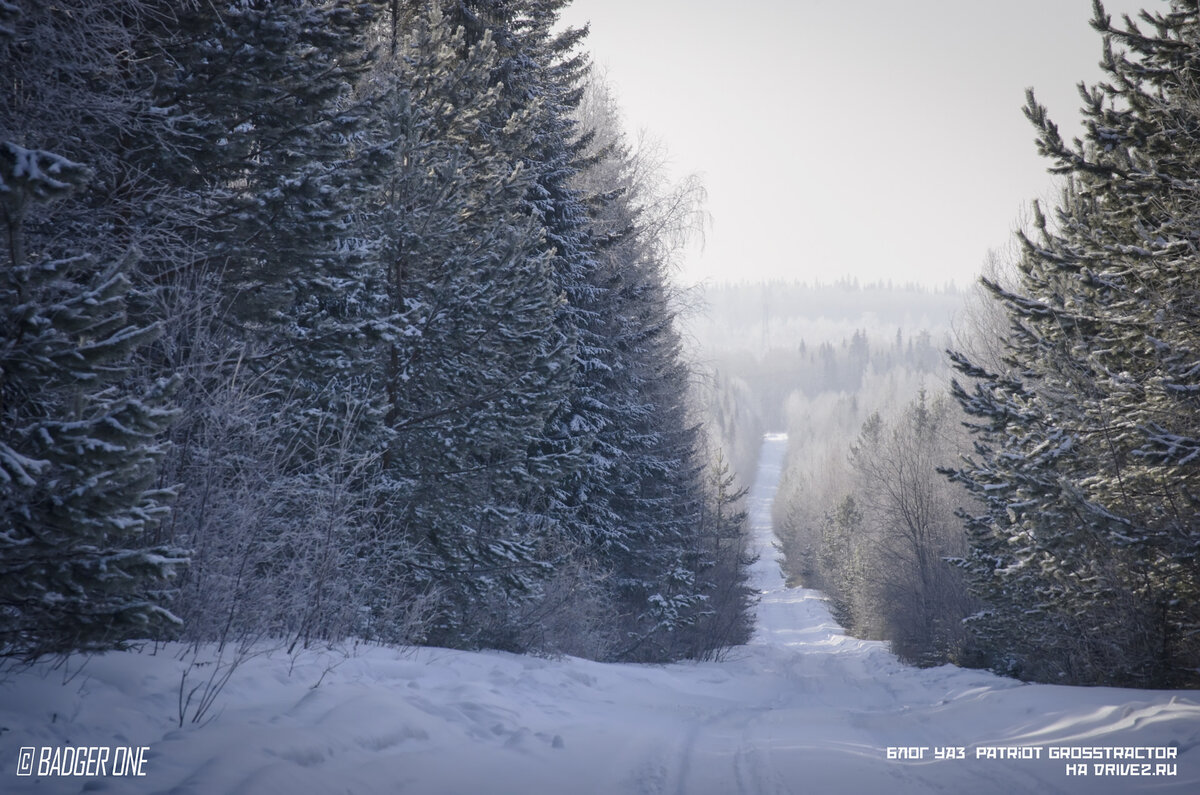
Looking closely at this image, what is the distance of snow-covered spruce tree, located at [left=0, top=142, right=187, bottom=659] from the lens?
11.1 feet

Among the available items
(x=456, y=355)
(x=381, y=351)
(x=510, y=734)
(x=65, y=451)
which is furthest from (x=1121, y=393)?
(x=65, y=451)

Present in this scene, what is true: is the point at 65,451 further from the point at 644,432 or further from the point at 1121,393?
the point at 644,432

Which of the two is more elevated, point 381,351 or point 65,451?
point 381,351

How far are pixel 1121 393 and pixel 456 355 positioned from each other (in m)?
9.77

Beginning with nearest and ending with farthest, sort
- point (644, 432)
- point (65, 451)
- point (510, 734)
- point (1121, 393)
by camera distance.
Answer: point (65, 451), point (510, 734), point (1121, 393), point (644, 432)

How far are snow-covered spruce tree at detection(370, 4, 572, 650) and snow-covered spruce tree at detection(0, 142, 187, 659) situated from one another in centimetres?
628

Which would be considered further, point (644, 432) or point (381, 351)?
point (644, 432)

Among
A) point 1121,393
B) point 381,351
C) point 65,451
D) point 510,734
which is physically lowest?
point 510,734

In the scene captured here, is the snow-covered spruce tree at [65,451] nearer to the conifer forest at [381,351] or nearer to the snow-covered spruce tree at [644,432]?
the conifer forest at [381,351]

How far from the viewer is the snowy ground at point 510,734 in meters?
4.14

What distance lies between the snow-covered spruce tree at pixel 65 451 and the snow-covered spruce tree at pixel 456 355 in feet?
20.6

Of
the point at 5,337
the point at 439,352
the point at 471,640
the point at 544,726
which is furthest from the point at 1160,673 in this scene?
the point at 5,337

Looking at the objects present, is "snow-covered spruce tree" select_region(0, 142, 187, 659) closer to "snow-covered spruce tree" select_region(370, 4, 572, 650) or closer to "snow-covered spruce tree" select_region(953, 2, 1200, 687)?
"snow-covered spruce tree" select_region(370, 4, 572, 650)

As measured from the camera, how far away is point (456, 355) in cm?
1096
